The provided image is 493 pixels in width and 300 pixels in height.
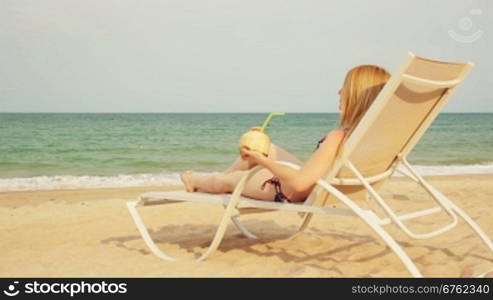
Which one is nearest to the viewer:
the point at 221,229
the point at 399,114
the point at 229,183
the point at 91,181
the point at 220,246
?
the point at 399,114

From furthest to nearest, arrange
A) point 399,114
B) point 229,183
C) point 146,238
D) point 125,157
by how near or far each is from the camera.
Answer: point 125,157, point 146,238, point 229,183, point 399,114

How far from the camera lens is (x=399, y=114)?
336cm

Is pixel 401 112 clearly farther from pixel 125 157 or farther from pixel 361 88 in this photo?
pixel 125 157

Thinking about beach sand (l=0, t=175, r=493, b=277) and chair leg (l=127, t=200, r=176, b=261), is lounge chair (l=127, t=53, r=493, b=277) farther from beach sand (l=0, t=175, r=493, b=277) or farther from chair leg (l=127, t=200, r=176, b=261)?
chair leg (l=127, t=200, r=176, b=261)

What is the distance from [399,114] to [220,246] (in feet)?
6.61

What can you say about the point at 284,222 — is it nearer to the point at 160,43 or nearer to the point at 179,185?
the point at 179,185

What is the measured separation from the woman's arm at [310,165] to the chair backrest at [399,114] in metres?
0.06

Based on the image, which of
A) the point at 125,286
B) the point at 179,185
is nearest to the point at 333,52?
the point at 179,185

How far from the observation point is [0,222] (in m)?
6.78

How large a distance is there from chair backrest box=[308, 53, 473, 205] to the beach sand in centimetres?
78

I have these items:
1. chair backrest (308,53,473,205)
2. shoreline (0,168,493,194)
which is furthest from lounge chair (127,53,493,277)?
shoreline (0,168,493,194)

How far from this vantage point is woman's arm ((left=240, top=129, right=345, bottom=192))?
338 centimetres

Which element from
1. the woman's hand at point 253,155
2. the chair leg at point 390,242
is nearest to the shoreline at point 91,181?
the woman's hand at point 253,155

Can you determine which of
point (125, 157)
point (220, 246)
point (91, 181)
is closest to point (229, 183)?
point (220, 246)
